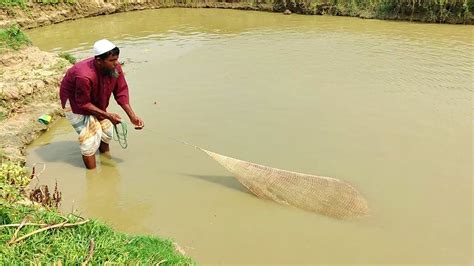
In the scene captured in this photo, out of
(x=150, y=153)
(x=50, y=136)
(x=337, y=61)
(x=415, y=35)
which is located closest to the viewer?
(x=150, y=153)

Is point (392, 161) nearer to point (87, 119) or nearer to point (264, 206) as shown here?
point (264, 206)

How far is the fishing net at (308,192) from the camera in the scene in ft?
11.8

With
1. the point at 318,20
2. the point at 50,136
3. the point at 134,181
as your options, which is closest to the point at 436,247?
the point at 134,181

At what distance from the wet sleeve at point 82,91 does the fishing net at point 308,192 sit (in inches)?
64.2

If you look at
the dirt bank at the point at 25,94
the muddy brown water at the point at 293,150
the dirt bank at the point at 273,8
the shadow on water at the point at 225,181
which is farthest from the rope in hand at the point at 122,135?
the dirt bank at the point at 273,8

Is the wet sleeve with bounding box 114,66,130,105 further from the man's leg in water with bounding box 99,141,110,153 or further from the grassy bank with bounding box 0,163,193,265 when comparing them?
the grassy bank with bounding box 0,163,193,265

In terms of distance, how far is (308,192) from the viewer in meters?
3.65

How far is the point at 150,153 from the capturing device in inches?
190

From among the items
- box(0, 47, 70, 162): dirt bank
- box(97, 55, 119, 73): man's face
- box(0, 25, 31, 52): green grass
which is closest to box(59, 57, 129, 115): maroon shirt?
box(97, 55, 119, 73): man's face

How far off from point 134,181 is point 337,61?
17.0 feet

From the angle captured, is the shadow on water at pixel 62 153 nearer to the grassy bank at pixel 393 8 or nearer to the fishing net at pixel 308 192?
the fishing net at pixel 308 192

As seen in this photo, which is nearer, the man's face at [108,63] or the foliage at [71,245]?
the foliage at [71,245]

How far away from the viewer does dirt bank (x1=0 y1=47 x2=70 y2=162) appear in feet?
16.7

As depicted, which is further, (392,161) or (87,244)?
(392,161)
